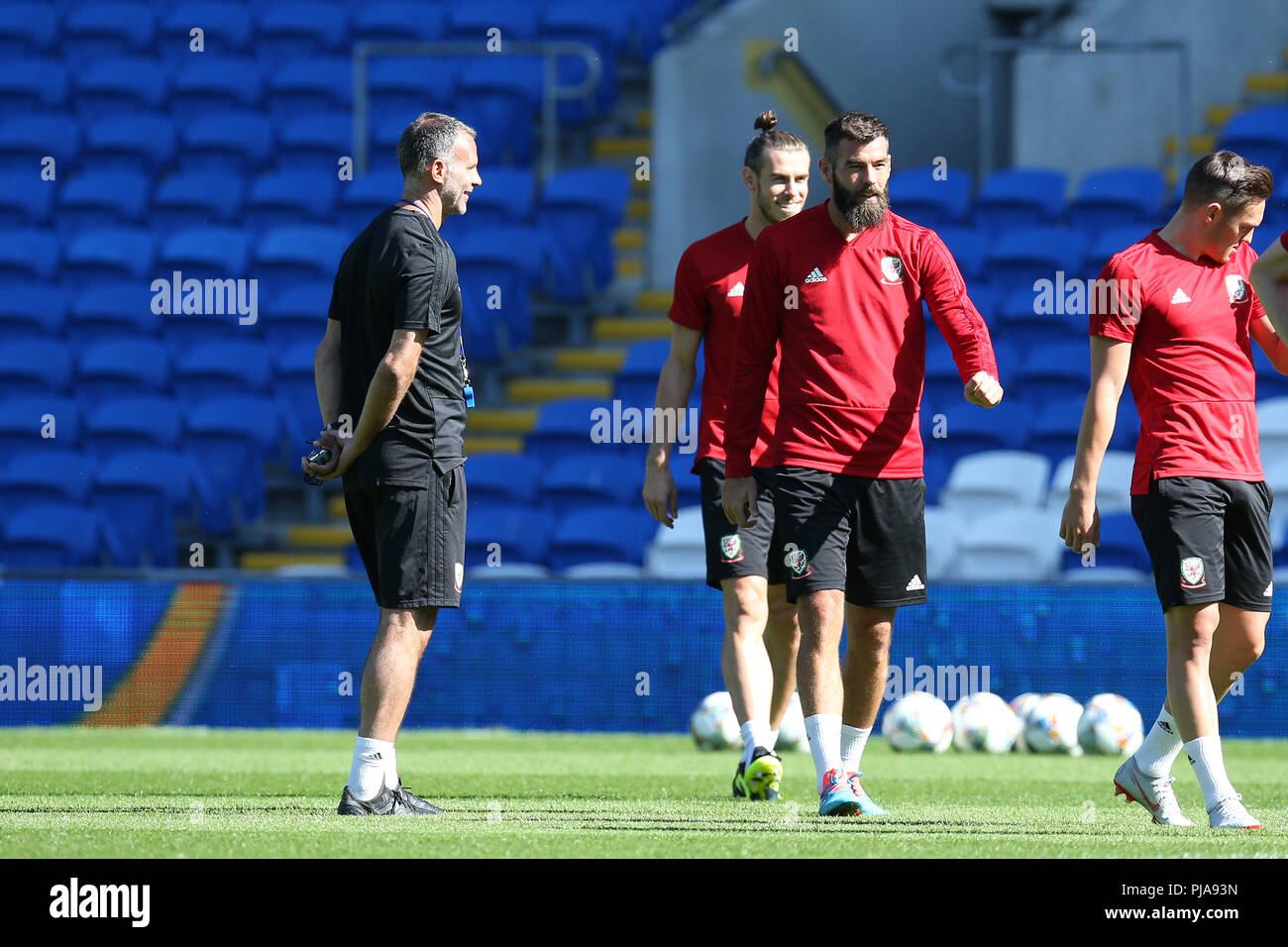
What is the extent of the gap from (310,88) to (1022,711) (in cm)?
983

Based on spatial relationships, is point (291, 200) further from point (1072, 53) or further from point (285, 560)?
point (1072, 53)

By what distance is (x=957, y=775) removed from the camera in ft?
25.6

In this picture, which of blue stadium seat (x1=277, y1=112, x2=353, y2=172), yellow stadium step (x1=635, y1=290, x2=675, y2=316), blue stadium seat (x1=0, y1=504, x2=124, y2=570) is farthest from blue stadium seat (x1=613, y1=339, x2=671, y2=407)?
blue stadium seat (x1=277, y1=112, x2=353, y2=172)

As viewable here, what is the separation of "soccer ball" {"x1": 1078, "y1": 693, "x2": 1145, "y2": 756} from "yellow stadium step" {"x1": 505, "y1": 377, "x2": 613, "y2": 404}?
5780mm

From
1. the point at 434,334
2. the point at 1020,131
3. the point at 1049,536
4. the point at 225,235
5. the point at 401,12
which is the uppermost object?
the point at 401,12

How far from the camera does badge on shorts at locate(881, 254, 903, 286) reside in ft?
18.8

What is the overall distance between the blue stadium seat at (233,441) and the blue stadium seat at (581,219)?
2692mm

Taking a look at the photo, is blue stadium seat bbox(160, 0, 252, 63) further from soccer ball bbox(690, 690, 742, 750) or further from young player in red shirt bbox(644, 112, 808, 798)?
young player in red shirt bbox(644, 112, 808, 798)

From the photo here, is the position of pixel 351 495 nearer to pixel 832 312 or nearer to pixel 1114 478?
pixel 832 312

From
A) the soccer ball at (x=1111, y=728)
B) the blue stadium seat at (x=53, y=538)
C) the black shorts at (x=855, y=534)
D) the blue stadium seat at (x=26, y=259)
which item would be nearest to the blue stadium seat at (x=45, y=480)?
the blue stadium seat at (x=53, y=538)

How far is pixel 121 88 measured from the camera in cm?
1697

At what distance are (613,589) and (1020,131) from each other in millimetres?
7555
